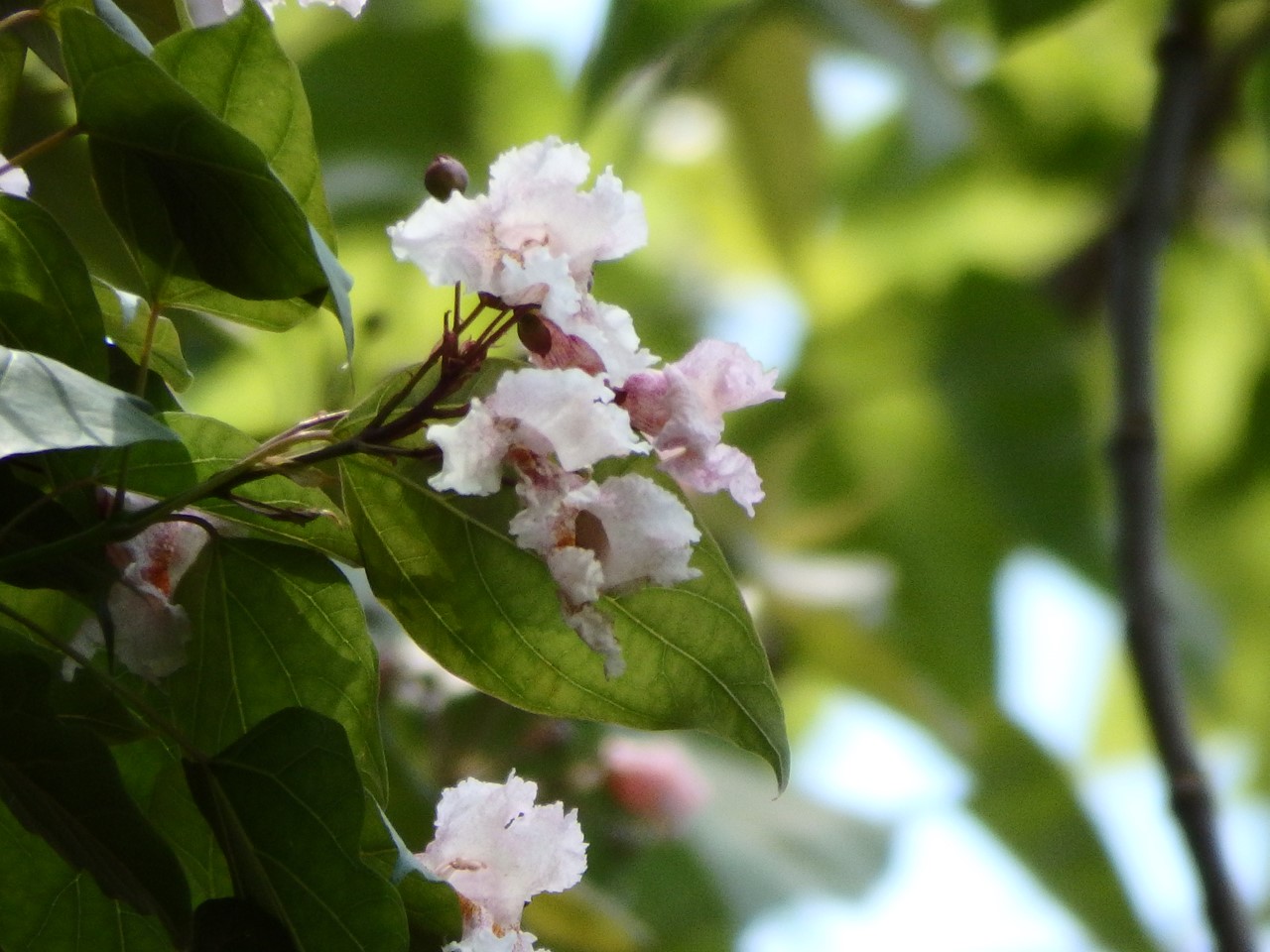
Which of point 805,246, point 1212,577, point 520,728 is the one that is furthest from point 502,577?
point 1212,577

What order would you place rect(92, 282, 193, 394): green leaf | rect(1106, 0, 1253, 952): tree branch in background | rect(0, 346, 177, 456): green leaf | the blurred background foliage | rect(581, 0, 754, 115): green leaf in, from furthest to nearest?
the blurred background foliage → rect(581, 0, 754, 115): green leaf → rect(1106, 0, 1253, 952): tree branch in background → rect(92, 282, 193, 394): green leaf → rect(0, 346, 177, 456): green leaf

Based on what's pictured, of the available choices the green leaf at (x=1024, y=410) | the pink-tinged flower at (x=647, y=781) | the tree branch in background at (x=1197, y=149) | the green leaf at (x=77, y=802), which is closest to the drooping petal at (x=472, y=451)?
the green leaf at (x=77, y=802)

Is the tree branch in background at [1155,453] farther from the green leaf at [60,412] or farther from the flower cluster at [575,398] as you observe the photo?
the green leaf at [60,412]

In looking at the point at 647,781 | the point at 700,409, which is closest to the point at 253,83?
the point at 700,409

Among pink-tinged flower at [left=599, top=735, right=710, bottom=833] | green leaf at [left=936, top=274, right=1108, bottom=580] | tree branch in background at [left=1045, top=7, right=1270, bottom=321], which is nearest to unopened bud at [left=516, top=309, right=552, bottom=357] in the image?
pink-tinged flower at [left=599, top=735, right=710, bottom=833]

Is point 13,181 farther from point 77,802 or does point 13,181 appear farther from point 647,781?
point 647,781

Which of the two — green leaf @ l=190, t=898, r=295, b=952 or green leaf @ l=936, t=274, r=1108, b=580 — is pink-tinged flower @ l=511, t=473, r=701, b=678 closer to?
green leaf @ l=190, t=898, r=295, b=952
